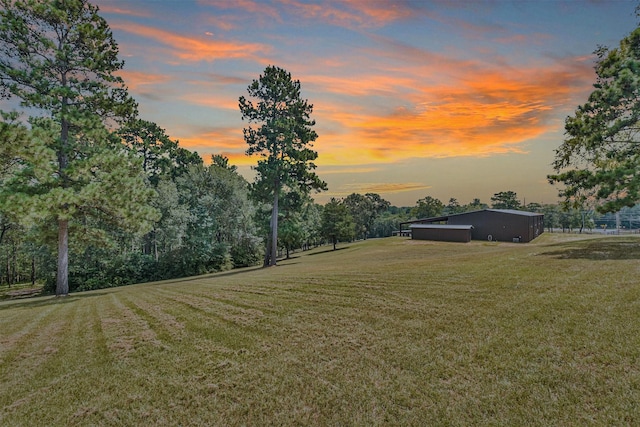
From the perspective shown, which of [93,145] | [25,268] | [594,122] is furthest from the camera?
[25,268]

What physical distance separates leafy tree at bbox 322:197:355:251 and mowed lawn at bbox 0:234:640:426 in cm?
4350

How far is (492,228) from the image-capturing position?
44531mm

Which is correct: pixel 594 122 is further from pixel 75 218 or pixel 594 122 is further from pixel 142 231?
pixel 75 218

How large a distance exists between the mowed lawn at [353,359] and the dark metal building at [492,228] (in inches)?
1326

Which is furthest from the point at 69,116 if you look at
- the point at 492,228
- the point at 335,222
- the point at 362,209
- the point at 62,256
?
the point at 362,209

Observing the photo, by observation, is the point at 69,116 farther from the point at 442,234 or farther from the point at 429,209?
the point at 429,209

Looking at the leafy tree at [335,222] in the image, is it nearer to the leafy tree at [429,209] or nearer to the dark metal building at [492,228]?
the dark metal building at [492,228]

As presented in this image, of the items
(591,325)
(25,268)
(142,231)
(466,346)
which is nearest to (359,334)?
(466,346)

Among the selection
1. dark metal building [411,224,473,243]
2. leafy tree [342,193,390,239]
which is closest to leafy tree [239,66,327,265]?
dark metal building [411,224,473,243]

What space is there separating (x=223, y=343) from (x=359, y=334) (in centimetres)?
335

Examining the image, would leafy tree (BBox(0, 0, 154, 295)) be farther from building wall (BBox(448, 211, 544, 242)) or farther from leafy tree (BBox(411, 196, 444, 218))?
leafy tree (BBox(411, 196, 444, 218))

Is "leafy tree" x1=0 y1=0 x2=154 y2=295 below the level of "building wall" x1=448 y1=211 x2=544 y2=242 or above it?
above

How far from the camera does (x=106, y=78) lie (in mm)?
19078

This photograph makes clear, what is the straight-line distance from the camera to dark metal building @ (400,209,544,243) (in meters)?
42.2
